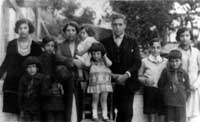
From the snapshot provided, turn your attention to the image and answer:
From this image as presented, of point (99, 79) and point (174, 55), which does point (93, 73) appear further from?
point (174, 55)

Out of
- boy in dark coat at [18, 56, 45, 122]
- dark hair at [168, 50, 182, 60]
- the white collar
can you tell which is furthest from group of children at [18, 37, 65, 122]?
dark hair at [168, 50, 182, 60]

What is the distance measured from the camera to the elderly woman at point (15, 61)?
3008 millimetres

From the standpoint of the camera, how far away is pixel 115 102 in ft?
9.89

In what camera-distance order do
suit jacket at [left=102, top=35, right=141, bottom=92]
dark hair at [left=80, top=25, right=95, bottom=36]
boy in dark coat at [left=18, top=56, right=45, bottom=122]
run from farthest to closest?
dark hair at [left=80, top=25, right=95, bottom=36], suit jacket at [left=102, top=35, right=141, bottom=92], boy in dark coat at [left=18, top=56, right=45, bottom=122]

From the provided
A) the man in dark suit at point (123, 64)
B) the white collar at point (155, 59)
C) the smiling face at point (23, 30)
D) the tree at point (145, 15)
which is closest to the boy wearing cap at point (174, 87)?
the white collar at point (155, 59)

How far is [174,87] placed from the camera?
301 centimetres

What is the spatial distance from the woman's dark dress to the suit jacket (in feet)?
2.17

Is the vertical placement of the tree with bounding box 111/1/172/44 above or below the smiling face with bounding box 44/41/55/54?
above

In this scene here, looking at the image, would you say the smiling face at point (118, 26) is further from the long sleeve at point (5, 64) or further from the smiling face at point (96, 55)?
the long sleeve at point (5, 64)

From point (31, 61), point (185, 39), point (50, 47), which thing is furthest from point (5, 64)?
point (185, 39)

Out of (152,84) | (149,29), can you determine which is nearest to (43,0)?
(149,29)

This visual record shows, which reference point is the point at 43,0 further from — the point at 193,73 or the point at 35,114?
the point at 193,73

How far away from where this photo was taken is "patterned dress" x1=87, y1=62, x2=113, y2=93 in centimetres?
289

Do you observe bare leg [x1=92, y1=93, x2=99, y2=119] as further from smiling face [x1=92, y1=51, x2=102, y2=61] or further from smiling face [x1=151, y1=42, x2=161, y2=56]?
smiling face [x1=151, y1=42, x2=161, y2=56]
